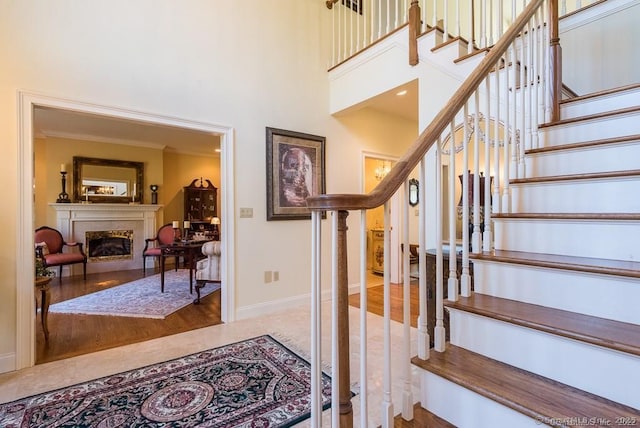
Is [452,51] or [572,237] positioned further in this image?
[452,51]

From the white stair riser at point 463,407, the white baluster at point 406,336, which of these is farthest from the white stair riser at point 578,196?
the white stair riser at point 463,407

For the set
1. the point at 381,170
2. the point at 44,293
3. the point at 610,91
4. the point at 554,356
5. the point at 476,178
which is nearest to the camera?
the point at 554,356

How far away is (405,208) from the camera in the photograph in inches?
46.0

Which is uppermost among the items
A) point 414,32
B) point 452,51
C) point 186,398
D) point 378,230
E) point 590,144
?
point 414,32

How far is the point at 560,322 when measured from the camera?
44.9 inches

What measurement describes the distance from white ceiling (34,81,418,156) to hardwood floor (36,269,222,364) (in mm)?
2221

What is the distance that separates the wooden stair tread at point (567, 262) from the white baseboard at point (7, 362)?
323cm

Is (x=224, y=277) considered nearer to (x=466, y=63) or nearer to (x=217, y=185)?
(x=466, y=63)

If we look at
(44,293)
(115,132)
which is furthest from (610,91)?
(115,132)

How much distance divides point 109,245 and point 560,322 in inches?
275

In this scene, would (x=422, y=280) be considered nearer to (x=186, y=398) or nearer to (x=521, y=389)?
(x=521, y=389)

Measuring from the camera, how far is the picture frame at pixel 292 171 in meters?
3.52

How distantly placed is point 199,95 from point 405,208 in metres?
2.71

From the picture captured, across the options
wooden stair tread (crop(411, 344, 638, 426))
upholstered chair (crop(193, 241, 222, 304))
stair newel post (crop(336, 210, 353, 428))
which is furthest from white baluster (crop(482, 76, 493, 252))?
upholstered chair (crop(193, 241, 222, 304))
